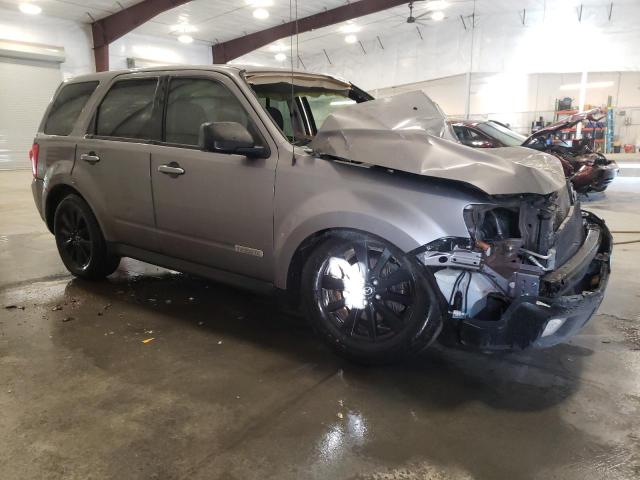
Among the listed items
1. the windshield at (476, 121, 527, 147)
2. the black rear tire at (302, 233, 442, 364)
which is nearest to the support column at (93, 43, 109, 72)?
the windshield at (476, 121, 527, 147)

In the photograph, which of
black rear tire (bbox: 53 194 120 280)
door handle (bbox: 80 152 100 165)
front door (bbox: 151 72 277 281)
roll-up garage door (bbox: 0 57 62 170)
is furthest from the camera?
roll-up garage door (bbox: 0 57 62 170)

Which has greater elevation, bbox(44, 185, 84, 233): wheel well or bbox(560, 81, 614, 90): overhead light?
bbox(560, 81, 614, 90): overhead light

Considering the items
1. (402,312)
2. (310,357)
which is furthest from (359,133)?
(310,357)

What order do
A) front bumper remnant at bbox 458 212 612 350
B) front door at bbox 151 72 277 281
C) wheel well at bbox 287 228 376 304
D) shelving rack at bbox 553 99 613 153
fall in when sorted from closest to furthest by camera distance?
front bumper remnant at bbox 458 212 612 350 < wheel well at bbox 287 228 376 304 < front door at bbox 151 72 277 281 < shelving rack at bbox 553 99 613 153

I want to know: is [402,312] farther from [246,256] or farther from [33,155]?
[33,155]

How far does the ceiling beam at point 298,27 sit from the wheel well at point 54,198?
30.6 feet

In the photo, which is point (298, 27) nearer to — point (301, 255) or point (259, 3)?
point (259, 3)

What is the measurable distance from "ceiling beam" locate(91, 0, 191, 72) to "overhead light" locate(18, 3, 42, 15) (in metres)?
1.76

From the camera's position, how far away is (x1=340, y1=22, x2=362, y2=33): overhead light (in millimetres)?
16453

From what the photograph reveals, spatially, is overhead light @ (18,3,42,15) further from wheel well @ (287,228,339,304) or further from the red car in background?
wheel well @ (287,228,339,304)

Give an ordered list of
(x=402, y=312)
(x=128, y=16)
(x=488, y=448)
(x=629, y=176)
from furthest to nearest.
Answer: (x=128, y=16), (x=629, y=176), (x=402, y=312), (x=488, y=448)

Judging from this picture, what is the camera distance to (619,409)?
2328 millimetres

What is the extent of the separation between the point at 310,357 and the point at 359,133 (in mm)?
1287

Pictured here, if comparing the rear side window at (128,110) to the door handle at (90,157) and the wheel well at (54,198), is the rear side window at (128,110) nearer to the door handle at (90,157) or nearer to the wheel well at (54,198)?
the door handle at (90,157)
